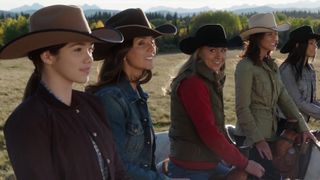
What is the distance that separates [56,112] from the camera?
2162mm

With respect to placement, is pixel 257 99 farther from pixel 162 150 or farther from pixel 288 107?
pixel 162 150

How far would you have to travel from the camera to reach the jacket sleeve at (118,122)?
265 centimetres

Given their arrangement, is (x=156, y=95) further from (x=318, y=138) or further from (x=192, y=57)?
(x=192, y=57)

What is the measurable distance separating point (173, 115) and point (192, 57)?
46cm

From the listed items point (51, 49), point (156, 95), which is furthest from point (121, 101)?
point (156, 95)

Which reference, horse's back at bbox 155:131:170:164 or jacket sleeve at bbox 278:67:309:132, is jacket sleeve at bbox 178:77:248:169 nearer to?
jacket sleeve at bbox 278:67:309:132

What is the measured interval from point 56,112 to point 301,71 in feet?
11.2

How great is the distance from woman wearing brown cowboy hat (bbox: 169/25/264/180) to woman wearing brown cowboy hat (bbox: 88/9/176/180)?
45cm

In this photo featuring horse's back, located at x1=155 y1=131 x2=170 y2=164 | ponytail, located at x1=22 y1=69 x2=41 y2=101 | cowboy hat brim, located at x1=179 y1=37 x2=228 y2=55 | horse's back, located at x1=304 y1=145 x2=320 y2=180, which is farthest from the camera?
horse's back, located at x1=155 y1=131 x2=170 y2=164

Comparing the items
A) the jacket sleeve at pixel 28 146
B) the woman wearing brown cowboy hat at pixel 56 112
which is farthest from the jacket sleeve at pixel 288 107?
the jacket sleeve at pixel 28 146

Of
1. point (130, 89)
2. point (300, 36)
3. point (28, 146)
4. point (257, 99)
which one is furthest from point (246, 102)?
point (28, 146)

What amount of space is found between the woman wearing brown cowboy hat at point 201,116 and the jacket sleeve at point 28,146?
1.47 metres

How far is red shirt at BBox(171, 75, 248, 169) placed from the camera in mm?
3307

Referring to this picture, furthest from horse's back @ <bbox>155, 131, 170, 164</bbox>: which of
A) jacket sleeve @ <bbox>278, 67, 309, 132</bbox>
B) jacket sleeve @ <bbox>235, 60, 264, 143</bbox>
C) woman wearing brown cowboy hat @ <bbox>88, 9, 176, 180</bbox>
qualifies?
woman wearing brown cowboy hat @ <bbox>88, 9, 176, 180</bbox>
